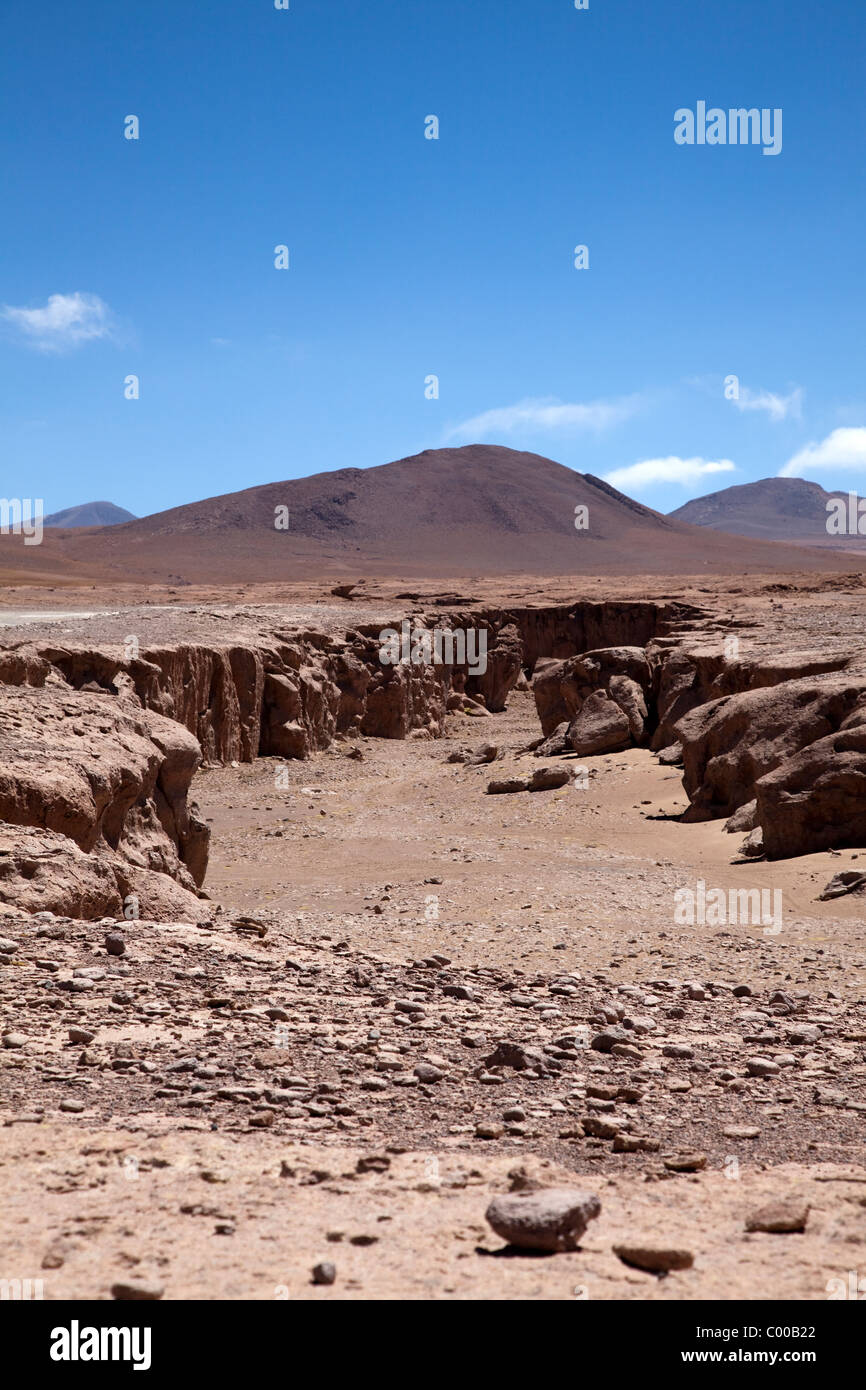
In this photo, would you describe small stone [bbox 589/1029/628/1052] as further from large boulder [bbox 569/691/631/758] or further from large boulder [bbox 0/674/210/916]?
large boulder [bbox 569/691/631/758]

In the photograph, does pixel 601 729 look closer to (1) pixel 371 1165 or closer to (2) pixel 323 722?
(2) pixel 323 722

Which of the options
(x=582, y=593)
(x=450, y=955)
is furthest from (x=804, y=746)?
(x=582, y=593)

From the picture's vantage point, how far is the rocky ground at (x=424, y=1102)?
3.35 metres

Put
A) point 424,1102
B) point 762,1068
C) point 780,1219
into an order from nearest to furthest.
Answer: point 780,1219
point 424,1102
point 762,1068

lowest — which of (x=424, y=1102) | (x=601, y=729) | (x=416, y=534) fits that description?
(x=424, y=1102)

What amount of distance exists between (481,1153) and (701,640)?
2082 centimetres

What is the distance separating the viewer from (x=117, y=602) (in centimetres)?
3684

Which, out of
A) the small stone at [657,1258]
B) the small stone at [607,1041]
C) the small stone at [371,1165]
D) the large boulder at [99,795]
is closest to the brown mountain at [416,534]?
the large boulder at [99,795]

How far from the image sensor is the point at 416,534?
120812mm

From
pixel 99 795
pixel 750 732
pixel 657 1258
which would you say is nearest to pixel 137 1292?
pixel 657 1258

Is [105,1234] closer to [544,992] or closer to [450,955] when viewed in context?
[544,992]

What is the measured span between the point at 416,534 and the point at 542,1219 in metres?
119

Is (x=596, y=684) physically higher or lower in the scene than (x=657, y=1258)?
higher

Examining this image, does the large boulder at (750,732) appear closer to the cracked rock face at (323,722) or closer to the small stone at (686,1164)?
the cracked rock face at (323,722)
